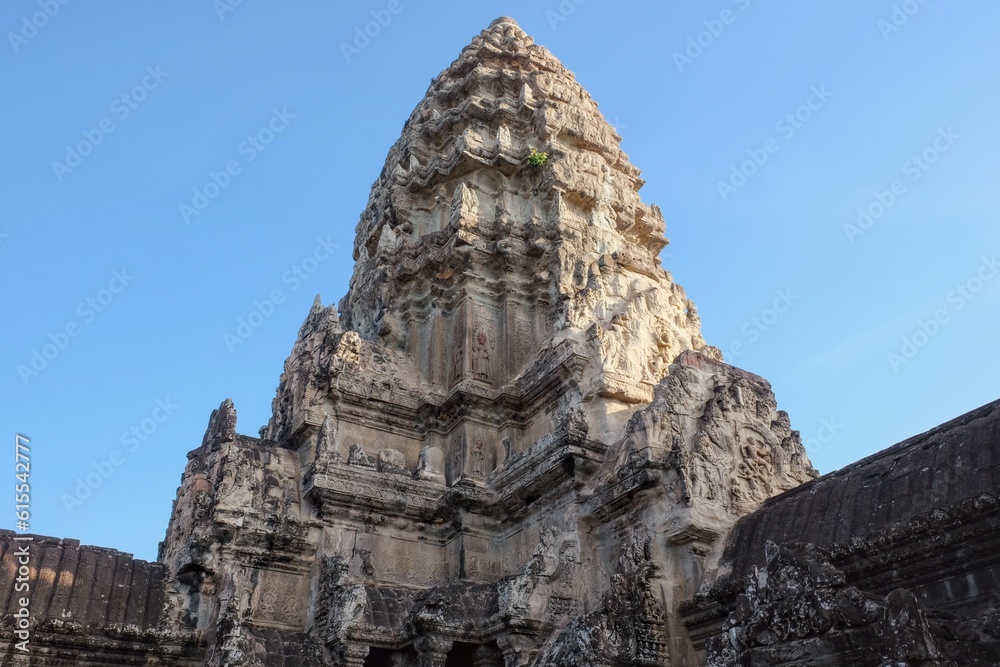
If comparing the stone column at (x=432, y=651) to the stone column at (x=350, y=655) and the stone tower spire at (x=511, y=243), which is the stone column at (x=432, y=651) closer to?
the stone column at (x=350, y=655)

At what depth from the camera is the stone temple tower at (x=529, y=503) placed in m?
7.45

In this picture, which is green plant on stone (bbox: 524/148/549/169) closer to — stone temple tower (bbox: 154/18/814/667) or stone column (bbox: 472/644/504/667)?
stone temple tower (bbox: 154/18/814/667)

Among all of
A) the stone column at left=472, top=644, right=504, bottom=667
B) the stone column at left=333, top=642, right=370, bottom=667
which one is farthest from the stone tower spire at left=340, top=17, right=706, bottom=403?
the stone column at left=333, top=642, right=370, bottom=667

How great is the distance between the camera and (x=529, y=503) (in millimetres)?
13281

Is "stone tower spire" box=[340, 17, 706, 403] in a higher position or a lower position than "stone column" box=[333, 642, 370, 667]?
higher

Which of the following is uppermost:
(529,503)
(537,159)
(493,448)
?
(537,159)

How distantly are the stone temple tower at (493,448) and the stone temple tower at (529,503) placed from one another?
0.05m

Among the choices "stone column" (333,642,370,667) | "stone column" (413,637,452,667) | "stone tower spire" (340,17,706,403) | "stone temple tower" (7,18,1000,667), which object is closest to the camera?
"stone temple tower" (7,18,1000,667)

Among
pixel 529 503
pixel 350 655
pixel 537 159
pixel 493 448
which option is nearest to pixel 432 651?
pixel 350 655

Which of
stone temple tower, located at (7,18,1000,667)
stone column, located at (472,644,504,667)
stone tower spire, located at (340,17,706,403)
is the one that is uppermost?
stone tower spire, located at (340,17,706,403)

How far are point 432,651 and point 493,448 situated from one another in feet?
15.3

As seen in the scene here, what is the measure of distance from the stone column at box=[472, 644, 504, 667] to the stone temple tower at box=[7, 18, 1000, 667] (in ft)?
0.13

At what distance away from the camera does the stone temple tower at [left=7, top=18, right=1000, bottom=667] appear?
7.45 m

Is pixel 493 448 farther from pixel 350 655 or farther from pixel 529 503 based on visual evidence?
pixel 350 655
